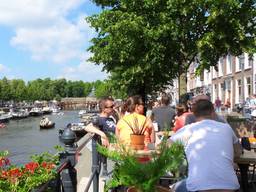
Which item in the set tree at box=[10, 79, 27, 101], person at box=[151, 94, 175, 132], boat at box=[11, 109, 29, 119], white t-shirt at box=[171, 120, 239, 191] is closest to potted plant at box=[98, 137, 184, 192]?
white t-shirt at box=[171, 120, 239, 191]

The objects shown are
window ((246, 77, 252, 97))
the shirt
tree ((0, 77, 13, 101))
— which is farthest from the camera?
tree ((0, 77, 13, 101))

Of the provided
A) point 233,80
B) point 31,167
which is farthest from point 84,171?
point 233,80

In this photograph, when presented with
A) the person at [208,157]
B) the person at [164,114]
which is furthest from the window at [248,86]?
the person at [208,157]

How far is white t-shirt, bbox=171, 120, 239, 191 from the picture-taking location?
425 cm

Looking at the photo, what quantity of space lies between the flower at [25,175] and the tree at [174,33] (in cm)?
1580

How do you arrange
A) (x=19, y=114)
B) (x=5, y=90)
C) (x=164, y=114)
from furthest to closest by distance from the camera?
1. (x=5, y=90)
2. (x=19, y=114)
3. (x=164, y=114)

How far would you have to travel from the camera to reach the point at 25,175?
437 centimetres

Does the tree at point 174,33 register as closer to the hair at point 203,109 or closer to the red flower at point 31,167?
the hair at point 203,109

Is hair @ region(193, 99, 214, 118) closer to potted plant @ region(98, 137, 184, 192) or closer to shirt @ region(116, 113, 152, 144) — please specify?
potted plant @ region(98, 137, 184, 192)

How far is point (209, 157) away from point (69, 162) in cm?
201

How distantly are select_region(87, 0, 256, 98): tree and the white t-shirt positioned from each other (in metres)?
15.5

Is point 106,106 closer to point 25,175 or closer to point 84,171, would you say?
point 84,171

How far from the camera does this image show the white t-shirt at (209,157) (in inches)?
167

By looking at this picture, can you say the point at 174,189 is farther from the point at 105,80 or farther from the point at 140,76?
the point at 105,80
